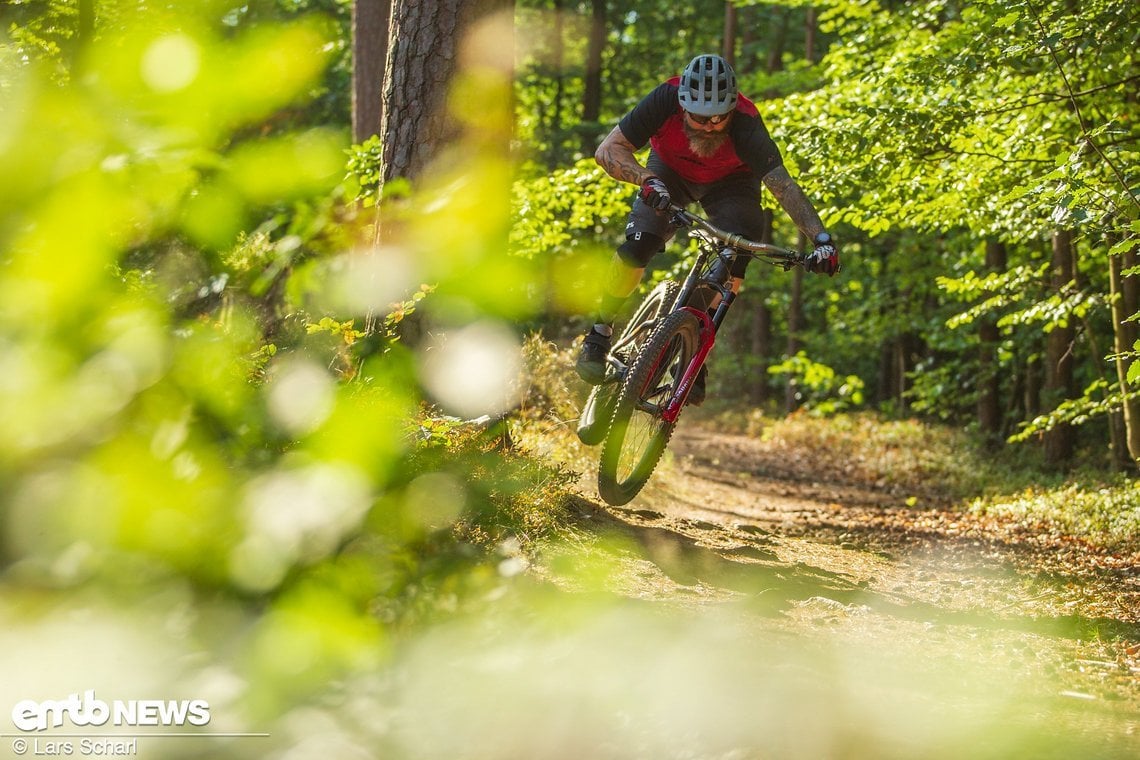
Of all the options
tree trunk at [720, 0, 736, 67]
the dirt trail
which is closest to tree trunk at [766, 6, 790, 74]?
tree trunk at [720, 0, 736, 67]

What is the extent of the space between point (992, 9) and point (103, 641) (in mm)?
7072

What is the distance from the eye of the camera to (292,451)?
1013 millimetres

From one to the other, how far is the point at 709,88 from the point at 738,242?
2.64ft

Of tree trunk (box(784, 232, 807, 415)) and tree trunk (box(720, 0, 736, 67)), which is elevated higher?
tree trunk (box(720, 0, 736, 67))

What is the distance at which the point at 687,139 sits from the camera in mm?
5594

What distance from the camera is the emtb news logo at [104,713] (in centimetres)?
133

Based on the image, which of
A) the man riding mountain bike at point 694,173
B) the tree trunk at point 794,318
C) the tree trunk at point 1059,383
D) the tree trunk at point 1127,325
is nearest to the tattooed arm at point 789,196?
the man riding mountain bike at point 694,173

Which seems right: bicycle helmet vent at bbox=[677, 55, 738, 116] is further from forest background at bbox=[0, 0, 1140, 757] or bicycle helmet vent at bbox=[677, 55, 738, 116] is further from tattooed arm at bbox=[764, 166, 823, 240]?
forest background at bbox=[0, 0, 1140, 757]

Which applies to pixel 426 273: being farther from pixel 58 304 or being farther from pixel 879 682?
pixel 879 682

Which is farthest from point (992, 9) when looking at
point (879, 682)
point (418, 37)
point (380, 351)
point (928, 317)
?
point (928, 317)

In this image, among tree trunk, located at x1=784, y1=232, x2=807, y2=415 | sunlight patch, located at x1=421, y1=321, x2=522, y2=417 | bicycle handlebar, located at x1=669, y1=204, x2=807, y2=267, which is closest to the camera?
sunlight patch, located at x1=421, y1=321, x2=522, y2=417

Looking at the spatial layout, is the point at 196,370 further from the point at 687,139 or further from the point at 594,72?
the point at 594,72

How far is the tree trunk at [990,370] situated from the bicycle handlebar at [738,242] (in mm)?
10774

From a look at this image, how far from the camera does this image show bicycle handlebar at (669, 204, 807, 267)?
5.21 m
